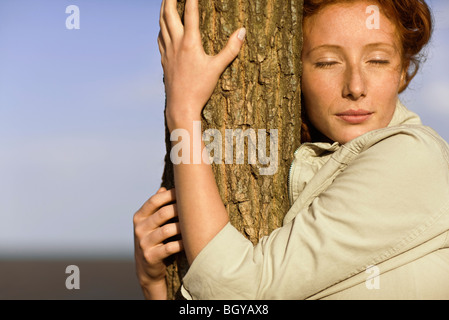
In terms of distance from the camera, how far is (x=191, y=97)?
235 cm

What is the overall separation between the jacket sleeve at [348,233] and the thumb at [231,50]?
29.5 inches

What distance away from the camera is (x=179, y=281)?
2553mm

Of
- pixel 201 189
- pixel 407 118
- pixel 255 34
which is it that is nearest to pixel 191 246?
pixel 201 189

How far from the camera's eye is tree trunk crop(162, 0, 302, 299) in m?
2.45

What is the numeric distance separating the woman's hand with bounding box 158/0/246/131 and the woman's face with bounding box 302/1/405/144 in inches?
18.2

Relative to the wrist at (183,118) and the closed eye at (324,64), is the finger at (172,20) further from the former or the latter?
the closed eye at (324,64)

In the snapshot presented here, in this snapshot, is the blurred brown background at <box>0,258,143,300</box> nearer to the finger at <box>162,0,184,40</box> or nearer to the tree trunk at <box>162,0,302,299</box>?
the tree trunk at <box>162,0,302,299</box>

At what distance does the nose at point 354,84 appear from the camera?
2537 mm

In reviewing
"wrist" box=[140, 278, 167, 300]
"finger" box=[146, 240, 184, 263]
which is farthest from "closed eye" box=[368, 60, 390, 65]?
"wrist" box=[140, 278, 167, 300]

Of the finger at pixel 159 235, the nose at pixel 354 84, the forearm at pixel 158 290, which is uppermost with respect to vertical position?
the nose at pixel 354 84

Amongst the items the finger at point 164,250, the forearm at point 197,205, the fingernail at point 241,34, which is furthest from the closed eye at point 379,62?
the finger at point 164,250

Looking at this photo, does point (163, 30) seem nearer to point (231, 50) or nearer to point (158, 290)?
point (231, 50)
